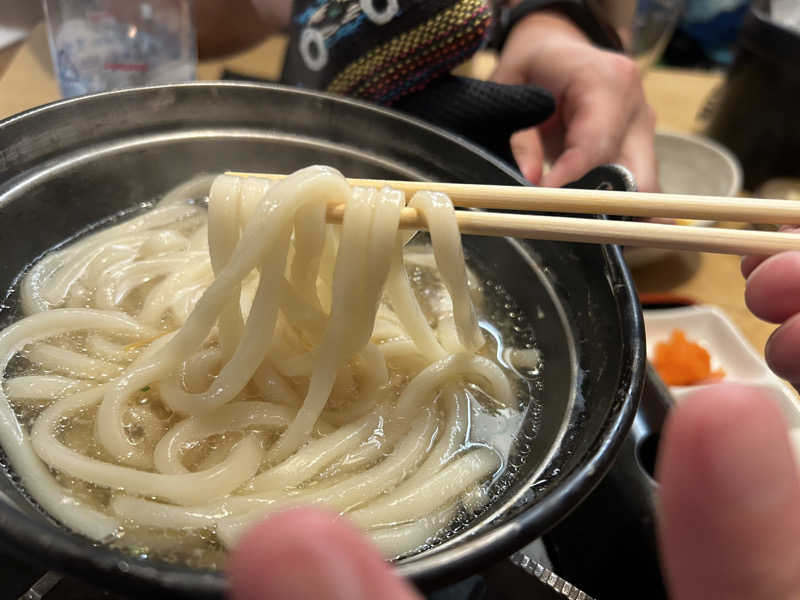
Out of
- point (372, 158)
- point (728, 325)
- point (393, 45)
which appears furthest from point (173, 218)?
point (728, 325)

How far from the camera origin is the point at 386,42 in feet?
7.05

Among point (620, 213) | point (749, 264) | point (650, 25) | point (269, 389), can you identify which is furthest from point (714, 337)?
point (650, 25)

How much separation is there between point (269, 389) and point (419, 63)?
4.28 feet

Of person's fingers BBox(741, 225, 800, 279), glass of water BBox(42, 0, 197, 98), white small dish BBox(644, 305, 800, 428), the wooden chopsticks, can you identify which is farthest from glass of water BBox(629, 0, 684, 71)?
the wooden chopsticks

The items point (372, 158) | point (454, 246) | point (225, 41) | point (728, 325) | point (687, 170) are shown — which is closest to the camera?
point (454, 246)

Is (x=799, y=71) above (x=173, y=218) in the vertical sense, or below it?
below

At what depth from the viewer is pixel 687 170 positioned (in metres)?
3.37

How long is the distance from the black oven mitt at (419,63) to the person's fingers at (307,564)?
1.77 m

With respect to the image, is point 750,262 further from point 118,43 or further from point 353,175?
point 118,43

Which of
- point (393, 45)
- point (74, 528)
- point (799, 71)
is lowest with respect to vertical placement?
point (799, 71)

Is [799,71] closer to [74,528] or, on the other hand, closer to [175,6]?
[175,6]

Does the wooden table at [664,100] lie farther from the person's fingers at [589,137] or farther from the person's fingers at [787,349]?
the person's fingers at [787,349]

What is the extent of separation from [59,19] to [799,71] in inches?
134

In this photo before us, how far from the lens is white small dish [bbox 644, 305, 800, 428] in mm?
2367
